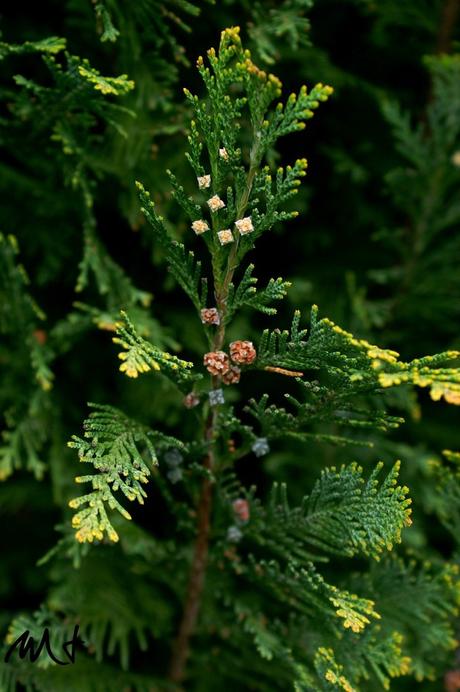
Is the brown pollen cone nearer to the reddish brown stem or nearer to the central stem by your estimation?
the central stem

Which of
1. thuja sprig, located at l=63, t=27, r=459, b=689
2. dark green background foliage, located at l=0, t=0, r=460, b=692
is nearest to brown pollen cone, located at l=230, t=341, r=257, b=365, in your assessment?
thuja sprig, located at l=63, t=27, r=459, b=689

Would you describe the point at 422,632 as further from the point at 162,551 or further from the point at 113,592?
the point at 113,592

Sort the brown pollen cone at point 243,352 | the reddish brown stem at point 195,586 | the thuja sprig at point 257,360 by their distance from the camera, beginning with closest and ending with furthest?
the thuja sprig at point 257,360
the brown pollen cone at point 243,352
the reddish brown stem at point 195,586

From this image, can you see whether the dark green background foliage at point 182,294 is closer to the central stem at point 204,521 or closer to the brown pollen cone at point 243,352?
the central stem at point 204,521

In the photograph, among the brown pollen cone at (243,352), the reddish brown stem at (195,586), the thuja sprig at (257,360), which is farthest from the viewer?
the reddish brown stem at (195,586)

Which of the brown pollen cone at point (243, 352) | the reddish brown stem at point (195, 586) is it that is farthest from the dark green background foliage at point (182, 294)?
the brown pollen cone at point (243, 352)

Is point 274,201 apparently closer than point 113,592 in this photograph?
Yes

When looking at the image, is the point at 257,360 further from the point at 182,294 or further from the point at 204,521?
the point at 182,294

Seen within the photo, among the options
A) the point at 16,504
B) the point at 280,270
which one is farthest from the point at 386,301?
the point at 16,504
